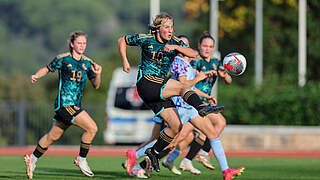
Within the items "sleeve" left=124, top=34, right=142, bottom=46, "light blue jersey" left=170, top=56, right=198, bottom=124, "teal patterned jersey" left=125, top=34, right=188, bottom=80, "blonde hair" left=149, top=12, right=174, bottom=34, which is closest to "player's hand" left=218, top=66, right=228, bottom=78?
"light blue jersey" left=170, top=56, right=198, bottom=124

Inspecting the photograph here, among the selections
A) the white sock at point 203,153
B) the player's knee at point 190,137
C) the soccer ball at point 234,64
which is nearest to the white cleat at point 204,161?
the white sock at point 203,153

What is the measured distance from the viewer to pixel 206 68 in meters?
12.4

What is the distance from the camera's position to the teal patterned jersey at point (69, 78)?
37.2 ft

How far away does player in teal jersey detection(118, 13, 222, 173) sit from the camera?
10258 millimetres

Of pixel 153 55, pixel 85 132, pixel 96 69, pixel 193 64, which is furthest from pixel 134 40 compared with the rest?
pixel 193 64

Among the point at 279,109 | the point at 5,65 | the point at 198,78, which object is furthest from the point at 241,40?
the point at 5,65

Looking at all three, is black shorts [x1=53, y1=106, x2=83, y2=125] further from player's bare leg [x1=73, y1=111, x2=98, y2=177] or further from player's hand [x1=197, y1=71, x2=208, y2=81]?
player's hand [x1=197, y1=71, x2=208, y2=81]

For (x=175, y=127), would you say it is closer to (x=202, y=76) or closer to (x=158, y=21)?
(x=202, y=76)

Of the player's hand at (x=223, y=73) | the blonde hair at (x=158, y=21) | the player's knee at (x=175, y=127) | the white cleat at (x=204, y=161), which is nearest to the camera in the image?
the player's knee at (x=175, y=127)

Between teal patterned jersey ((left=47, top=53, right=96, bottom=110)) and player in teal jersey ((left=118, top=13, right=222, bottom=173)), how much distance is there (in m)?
1.15

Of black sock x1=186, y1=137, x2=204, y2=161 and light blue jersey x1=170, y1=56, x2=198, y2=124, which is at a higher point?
light blue jersey x1=170, y1=56, x2=198, y2=124

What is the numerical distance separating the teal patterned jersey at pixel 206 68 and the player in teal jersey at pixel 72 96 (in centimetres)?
172

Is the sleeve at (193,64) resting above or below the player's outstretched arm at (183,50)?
below

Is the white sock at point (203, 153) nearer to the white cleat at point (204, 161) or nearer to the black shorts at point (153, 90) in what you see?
the white cleat at point (204, 161)
